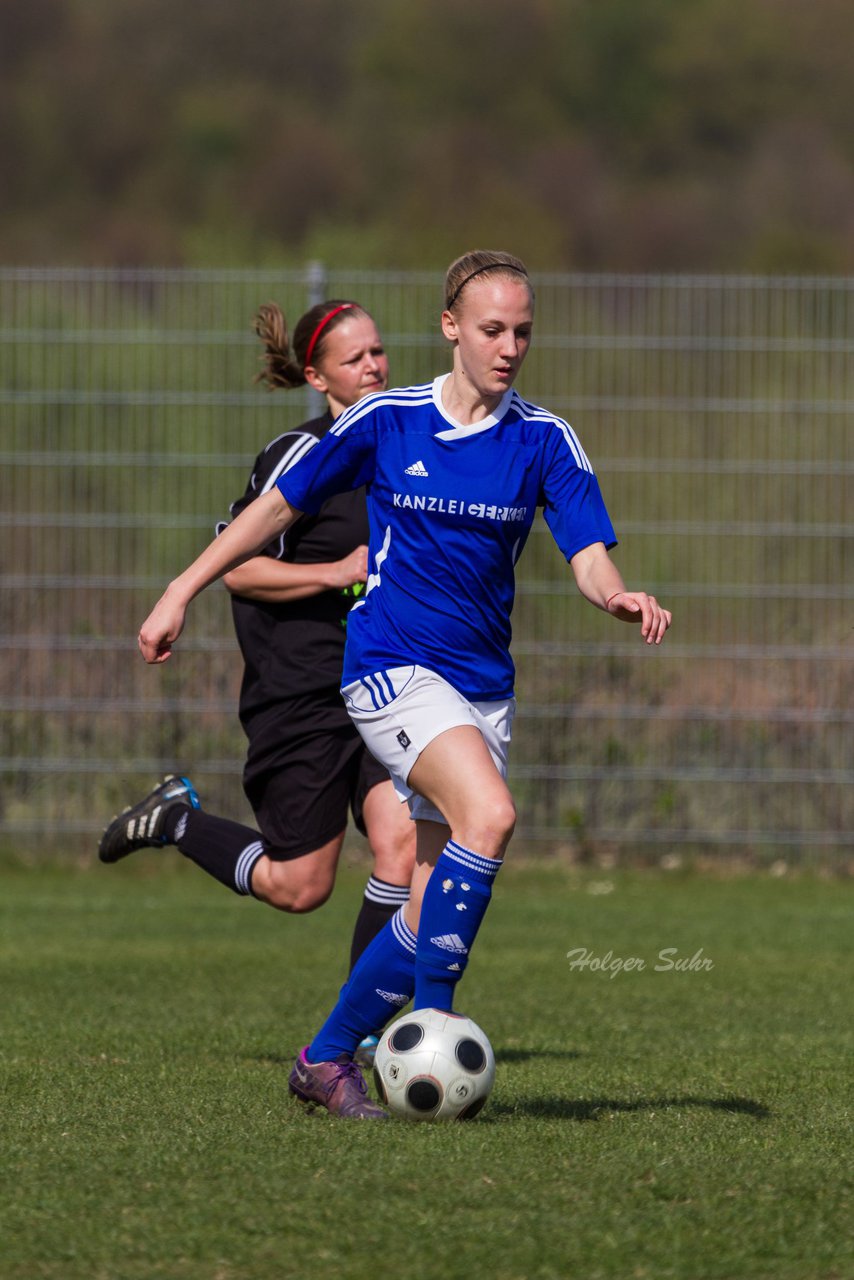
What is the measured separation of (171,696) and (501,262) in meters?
5.94

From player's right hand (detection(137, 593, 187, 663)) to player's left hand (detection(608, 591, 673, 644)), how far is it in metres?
0.98

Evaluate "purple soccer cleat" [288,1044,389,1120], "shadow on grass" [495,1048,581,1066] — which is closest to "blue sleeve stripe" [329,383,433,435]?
"purple soccer cleat" [288,1044,389,1120]

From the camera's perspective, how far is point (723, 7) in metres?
78.6

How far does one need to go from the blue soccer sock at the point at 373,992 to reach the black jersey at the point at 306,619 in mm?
1303

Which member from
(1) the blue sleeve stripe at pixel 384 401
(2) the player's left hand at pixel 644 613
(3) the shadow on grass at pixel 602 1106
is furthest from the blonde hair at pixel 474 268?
(3) the shadow on grass at pixel 602 1106

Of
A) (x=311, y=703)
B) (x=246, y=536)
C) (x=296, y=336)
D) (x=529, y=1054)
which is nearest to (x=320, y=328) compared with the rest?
(x=296, y=336)

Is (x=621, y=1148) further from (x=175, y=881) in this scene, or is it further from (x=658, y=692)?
(x=175, y=881)

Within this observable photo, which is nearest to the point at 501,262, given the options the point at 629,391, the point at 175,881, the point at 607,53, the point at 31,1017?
the point at 31,1017

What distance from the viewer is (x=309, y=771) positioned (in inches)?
235

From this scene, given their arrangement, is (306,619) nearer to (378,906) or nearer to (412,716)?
(378,906)

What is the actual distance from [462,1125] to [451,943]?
40 centimetres

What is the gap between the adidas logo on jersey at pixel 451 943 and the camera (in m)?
4.52

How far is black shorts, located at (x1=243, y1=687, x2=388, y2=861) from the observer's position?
5.97 meters

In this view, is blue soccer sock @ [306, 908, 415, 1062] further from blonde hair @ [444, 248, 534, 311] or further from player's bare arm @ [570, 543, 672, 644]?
blonde hair @ [444, 248, 534, 311]
